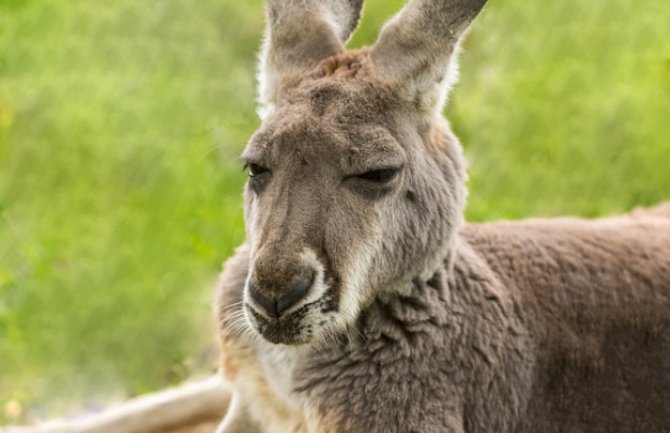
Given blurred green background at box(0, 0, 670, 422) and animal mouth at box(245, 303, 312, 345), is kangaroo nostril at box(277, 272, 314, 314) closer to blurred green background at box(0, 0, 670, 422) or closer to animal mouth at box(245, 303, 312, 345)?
animal mouth at box(245, 303, 312, 345)

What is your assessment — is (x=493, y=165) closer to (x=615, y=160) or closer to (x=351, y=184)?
(x=615, y=160)

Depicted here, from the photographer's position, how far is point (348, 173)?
3.72 metres

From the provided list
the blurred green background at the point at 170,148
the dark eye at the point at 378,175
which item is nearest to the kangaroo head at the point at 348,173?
the dark eye at the point at 378,175

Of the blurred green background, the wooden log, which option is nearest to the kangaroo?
the wooden log

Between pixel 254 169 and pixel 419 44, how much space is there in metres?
0.69

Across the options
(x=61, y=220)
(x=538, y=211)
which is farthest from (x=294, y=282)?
(x=538, y=211)

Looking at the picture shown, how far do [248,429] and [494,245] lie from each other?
3.88 feet

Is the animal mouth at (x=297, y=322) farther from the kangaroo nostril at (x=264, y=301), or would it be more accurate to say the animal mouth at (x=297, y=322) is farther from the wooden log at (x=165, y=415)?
the wooden log at (x=165, y=415)

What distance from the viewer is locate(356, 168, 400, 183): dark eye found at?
3755 millimetres

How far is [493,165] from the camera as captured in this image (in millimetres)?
8094

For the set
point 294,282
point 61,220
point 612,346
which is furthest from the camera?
point 61,220

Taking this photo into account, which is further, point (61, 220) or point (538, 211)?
point (538, 211)

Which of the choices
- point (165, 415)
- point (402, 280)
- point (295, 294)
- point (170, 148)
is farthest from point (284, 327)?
point (170, 148)

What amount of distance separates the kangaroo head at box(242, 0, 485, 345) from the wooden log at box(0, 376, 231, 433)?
1.32m
